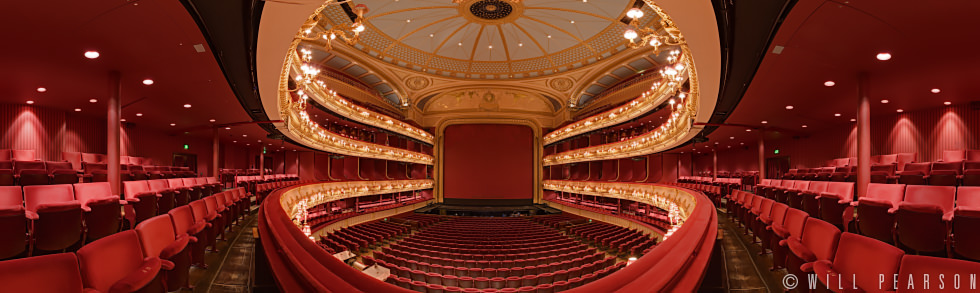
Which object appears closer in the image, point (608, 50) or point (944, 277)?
point (944, 277)

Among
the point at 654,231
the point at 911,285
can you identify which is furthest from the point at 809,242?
the point at 654,231

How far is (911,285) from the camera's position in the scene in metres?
2.32

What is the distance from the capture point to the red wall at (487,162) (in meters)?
28.3

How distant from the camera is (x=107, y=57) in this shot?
20.9 feet

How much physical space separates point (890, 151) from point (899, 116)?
47.2 inches

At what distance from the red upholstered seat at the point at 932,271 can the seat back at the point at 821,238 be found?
815mm

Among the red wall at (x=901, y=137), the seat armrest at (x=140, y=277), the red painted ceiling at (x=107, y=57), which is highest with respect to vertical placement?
the red painted ceiling at (x=107, y=57)

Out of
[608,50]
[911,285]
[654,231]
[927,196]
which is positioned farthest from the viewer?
[608,50]

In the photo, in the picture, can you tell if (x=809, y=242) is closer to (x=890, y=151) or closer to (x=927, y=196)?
(x=927, y=196)

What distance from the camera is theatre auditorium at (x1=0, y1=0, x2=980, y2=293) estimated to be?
3.01 meters

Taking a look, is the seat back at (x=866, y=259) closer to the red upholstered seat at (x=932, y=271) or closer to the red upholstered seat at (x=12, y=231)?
the red upholstered seat at (x=932, y=271)

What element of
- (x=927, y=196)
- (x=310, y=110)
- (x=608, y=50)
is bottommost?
(x=927, y=196)

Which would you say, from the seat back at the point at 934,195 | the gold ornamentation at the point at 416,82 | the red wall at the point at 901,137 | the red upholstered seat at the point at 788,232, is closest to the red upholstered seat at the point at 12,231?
the red upholstered seat at the point at 788,232

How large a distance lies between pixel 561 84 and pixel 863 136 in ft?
62.7
